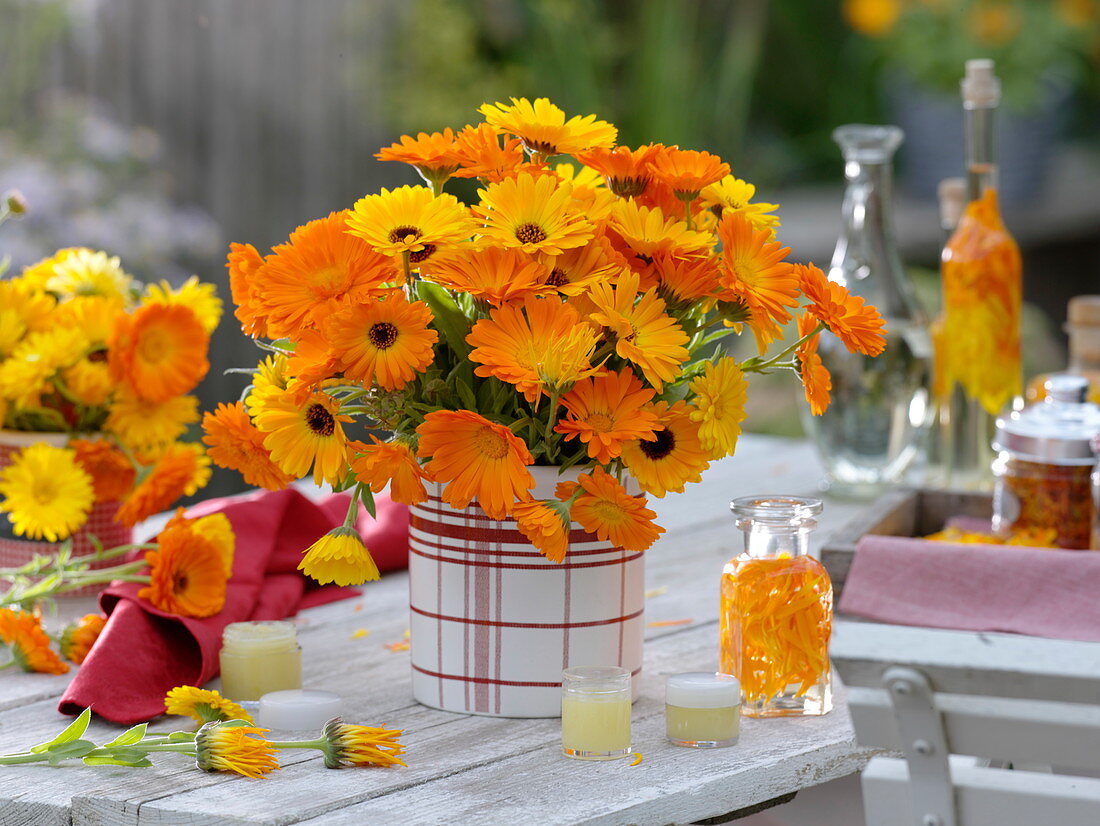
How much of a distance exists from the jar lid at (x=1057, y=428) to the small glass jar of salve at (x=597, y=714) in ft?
1.70

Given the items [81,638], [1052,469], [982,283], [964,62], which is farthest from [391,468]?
[964,62]

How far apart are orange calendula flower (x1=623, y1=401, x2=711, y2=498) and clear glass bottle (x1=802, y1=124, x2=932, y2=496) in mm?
760

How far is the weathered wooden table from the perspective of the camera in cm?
86

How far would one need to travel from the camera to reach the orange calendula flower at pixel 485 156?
0.97 m

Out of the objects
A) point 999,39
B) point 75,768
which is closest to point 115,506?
point 75,768

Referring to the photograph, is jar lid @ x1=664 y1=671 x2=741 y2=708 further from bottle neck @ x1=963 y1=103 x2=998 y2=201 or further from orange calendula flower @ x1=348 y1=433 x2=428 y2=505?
bottle neck @ x1=963 y1=103 x2=998 y2=201

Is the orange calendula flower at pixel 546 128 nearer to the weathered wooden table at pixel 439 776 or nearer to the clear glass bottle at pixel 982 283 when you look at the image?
the weathered wooden table at pixel 439 776

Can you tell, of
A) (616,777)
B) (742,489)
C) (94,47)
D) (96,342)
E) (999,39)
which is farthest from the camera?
(999,39)

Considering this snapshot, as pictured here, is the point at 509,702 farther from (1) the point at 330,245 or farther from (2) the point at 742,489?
(2) the point at 742,489

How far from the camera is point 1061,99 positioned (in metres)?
5.09

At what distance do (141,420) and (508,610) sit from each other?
1.47 ft

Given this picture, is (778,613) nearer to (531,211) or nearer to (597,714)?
(597,714)

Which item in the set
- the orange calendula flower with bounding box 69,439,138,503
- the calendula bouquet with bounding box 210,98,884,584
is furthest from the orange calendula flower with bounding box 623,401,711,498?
the orange calendula flower with bounding box 69,439,138,503

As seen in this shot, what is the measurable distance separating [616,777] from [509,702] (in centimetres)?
14
